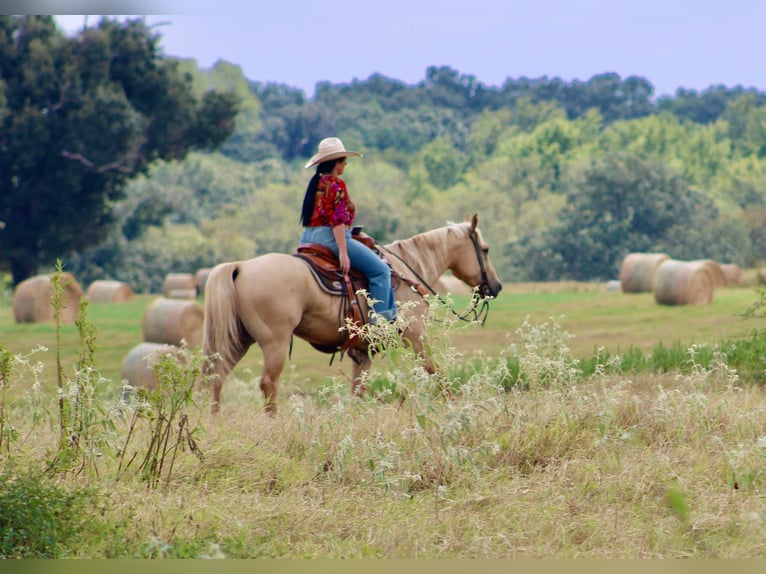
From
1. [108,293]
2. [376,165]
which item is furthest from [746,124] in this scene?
[108,293]

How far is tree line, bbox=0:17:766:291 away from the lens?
29.3m

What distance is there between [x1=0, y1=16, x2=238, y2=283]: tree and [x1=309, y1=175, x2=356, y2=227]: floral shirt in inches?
809

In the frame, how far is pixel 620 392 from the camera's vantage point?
6988 mm

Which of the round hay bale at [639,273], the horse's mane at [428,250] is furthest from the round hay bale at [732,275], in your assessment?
the horse's mane at [428,250]

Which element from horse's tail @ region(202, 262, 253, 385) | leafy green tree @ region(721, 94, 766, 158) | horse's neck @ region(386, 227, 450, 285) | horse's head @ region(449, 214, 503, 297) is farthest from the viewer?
leafy green tree @ region(721, 94, 766, 158)

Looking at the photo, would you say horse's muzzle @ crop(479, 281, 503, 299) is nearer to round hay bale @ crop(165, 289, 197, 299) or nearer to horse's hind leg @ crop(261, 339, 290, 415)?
horse's hind leg @ crop(261, 339, 290, 415)

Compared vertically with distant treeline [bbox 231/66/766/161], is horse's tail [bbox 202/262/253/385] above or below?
below

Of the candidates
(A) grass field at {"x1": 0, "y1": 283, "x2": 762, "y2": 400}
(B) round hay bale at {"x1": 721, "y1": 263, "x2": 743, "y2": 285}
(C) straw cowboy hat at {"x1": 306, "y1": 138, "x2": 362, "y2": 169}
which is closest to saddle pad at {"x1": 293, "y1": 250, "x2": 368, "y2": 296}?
(C) straw cowboy hat at {"x1": 306, "y1": 138, "x2": 362, "y2": 169}

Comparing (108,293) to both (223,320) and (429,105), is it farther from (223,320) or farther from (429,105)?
(429,105)

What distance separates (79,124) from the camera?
2855cm

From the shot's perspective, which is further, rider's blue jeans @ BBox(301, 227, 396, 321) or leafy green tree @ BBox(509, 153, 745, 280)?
leafy green tree @ BBox(509, 153, 745, 280)

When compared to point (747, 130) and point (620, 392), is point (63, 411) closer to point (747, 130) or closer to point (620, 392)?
point (620, 392)

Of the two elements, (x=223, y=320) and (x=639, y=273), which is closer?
(x=223, y=320)

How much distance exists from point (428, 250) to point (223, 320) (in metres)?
2.27
